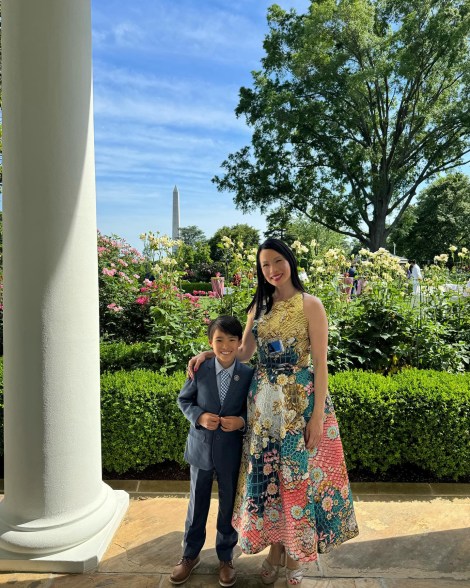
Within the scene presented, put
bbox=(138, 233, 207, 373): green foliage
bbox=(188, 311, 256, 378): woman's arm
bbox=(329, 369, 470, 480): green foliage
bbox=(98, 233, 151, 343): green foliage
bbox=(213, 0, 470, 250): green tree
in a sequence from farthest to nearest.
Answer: bbox=(213, 0, 470, 250): green tree < bbox=(98, 233, 151, 343): green foliage < bbox=(138, 233, 207, 373): green foliage < bbox=(329, 369, 470, 480): green foliage < bbox=(188, 311, 256, 378): woman's arm

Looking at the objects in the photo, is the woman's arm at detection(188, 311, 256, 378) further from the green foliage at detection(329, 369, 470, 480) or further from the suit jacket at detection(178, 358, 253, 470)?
the green foliage at detection(329, 369, 470, 480)

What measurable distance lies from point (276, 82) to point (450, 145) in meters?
8.79

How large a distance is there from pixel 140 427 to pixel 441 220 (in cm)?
3776

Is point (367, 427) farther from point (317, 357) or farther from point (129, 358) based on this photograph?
point (129, 358)

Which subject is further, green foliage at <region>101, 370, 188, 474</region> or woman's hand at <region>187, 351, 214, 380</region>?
green foliage at <region>101, 370, 188, 474</region>

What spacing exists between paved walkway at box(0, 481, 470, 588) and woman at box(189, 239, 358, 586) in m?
0.34

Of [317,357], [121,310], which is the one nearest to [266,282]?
[317,357]

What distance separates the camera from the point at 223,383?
2.60 metres

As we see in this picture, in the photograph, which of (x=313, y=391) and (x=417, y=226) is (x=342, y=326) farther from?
(x=417, y=226)

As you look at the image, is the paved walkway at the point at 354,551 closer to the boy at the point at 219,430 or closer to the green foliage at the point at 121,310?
the boy at the point at 219,430

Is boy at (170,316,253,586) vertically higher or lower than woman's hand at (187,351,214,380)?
lower

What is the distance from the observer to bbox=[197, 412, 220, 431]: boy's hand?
2508 millimetres

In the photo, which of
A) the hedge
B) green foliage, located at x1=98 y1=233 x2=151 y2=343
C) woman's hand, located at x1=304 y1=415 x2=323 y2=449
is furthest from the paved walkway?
green foliage, located at x1=98 y1=233 x2=151 y2=343

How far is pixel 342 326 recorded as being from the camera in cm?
548
